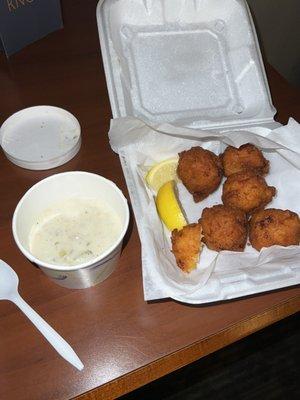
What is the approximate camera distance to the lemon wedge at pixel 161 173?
1061 mm

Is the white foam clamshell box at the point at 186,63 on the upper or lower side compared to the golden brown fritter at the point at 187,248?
upper

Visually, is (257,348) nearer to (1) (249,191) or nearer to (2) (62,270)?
(1) (249,191)

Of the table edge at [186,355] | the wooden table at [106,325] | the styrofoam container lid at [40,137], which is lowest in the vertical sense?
the table edge at [186,355]

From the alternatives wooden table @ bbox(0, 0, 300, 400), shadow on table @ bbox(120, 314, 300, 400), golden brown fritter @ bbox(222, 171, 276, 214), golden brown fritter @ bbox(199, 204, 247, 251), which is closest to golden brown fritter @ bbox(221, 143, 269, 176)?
golden brown fritter @ bbox(222, 171, 276, 214)

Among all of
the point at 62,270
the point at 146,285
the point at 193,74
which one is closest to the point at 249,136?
the point at 193,74

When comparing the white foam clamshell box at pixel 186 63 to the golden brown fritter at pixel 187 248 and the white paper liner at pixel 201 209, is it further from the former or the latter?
the golden brown fritter at pixel 187 248

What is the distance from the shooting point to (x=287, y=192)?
112cm

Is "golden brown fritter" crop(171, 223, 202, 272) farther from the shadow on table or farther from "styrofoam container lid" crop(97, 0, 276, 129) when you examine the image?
the shadow on table

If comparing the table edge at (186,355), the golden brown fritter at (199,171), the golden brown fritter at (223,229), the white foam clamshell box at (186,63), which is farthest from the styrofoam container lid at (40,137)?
the table edge at (186,355)

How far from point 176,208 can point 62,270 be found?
29cm

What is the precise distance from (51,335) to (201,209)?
0.44 meters

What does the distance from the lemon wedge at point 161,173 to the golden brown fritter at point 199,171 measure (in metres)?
0.02

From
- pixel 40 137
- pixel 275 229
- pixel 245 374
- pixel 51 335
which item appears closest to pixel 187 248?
pixel 275 229

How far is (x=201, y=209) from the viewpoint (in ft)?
3.62
